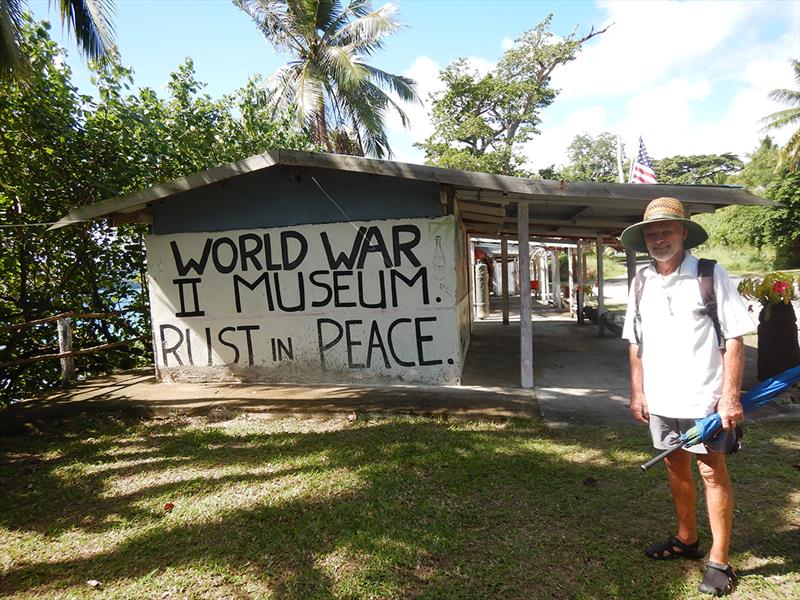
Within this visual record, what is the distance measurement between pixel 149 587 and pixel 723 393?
327cm

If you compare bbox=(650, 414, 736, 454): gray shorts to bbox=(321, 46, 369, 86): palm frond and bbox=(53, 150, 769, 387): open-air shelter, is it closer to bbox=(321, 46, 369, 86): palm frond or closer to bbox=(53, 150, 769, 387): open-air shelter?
bbox=(53, 150, 769, 387): open-air shelter

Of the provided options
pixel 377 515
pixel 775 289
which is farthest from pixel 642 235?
pixel 775 289

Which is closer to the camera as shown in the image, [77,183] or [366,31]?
[77,183]

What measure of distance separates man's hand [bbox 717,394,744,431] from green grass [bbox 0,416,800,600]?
0.96 metres

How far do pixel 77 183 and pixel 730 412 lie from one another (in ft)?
32.9

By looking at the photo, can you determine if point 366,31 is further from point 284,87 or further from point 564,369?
point 564,369

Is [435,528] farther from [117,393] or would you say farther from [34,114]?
[34,114]

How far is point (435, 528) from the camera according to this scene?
320 cm

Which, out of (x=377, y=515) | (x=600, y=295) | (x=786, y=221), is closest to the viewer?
(x=377, y=515)

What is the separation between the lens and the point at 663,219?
2416 millimetres

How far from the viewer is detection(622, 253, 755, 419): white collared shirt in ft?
7.55

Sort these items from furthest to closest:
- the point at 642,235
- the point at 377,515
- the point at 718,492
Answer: the point at 377,515 → the point at 642,235 → the point at 718,492

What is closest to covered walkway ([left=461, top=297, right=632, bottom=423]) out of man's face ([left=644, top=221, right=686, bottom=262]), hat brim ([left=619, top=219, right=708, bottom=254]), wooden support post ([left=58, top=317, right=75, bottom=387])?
hat brim ([left=619, top=219, right=708, bottom=254])

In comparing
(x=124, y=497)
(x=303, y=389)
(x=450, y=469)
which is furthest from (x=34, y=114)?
(x=450, y=469)
